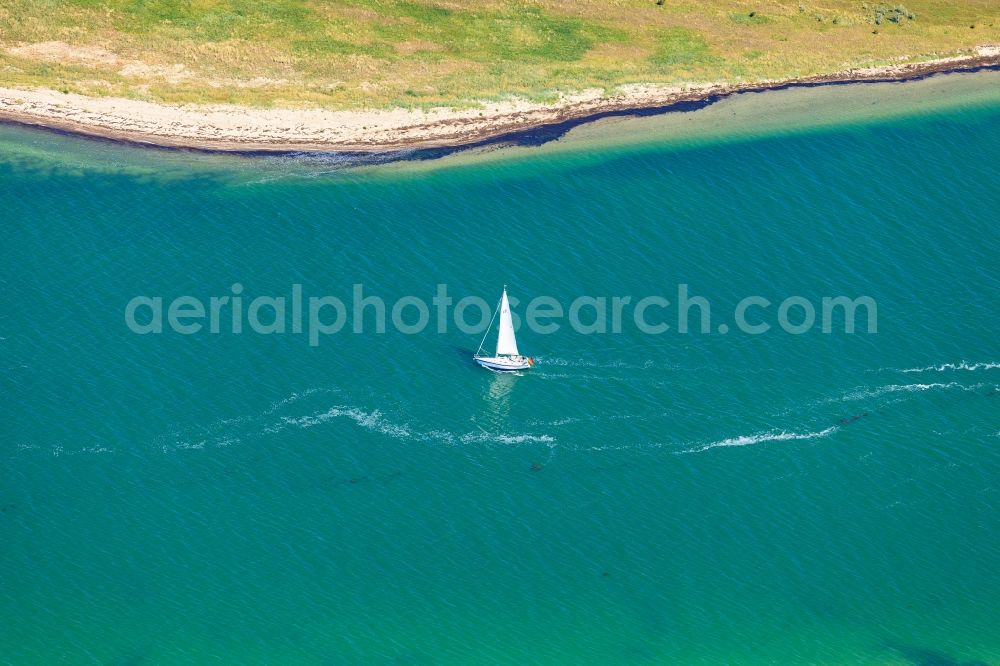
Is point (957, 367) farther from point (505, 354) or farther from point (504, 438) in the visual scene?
point (504, 438)

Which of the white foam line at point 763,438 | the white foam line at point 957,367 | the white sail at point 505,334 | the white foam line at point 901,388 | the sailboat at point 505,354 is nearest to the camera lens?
the white foam line at point 763,438

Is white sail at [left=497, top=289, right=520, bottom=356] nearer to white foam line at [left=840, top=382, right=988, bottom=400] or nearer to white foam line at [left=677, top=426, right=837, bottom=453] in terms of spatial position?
white foam line at [left=677, top=426, right=837, bottom=453]

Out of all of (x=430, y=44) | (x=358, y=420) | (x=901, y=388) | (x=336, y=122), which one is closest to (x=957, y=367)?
(x=901, y=388)

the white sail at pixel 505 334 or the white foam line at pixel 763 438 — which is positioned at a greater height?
the white sail at pixel 505 334

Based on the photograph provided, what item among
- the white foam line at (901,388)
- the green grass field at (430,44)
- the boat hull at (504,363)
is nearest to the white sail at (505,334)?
the boat hull at (504,363)

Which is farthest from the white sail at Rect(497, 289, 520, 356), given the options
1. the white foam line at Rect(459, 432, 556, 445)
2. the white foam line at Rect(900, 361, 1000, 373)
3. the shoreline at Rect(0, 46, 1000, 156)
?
the shoreline at Rect(0, 46, 1000, 156)

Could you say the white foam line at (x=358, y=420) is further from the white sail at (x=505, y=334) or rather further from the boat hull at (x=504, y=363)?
the white sail at (x=505, y=334)

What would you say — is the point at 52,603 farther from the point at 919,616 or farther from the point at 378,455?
the point at 919,616
